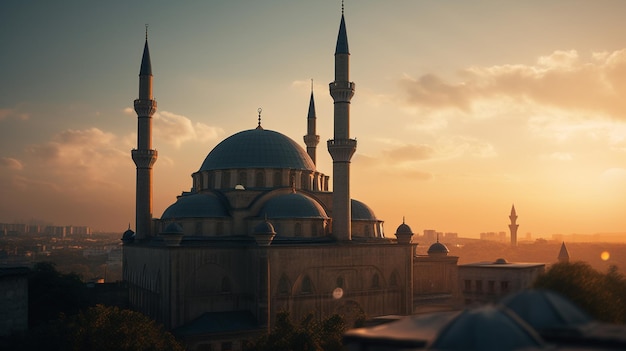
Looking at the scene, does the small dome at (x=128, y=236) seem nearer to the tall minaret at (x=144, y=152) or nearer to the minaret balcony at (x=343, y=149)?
the tall minaret at (x=144, y=152)

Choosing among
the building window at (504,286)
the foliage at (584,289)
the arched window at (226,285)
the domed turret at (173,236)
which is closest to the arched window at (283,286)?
the arched window at (226,285)

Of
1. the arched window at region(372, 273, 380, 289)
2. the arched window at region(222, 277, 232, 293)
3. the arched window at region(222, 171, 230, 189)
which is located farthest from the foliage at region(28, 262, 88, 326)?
the arched window at region(372, 273, 380, 289)

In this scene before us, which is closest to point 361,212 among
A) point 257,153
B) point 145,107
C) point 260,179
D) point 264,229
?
point 260,179

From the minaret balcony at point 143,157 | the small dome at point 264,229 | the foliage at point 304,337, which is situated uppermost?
the minaret balcony at point 143,157

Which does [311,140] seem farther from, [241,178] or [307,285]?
[307,285]

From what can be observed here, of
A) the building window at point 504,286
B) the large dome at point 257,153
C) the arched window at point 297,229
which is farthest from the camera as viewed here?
the large dome at point 257,153

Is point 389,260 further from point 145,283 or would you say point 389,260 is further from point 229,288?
point 145,283
